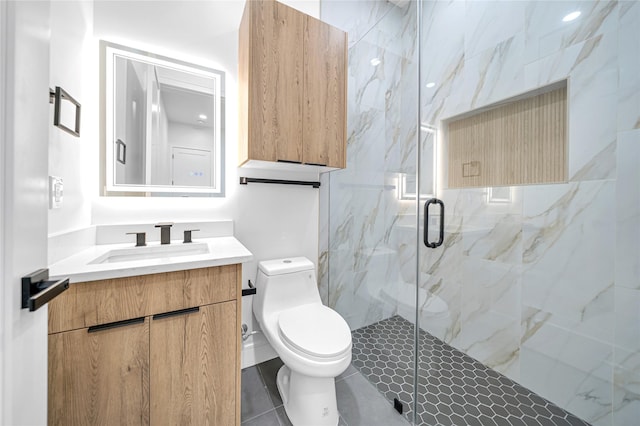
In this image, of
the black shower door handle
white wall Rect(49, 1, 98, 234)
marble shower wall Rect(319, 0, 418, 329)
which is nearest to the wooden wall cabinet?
marble shower wall Rect(319, 0, 418, 329)

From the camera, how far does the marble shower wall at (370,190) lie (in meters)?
1.85

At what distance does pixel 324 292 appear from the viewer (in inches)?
79.8

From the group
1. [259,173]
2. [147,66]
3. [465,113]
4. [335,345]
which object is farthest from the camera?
[465,113]

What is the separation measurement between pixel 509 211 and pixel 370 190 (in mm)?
931

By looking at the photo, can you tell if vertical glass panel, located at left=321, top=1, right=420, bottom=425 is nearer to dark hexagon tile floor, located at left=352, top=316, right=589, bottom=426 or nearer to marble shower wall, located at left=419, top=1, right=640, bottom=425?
dark hexagon tile floor, located at left=352, top=316, right=589, bottom=426

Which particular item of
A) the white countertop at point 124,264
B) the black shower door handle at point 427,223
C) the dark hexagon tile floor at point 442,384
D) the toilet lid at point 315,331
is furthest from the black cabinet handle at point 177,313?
the black shower door handle at point 427,223

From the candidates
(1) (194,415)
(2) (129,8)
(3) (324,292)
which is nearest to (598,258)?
(3) (324,292)

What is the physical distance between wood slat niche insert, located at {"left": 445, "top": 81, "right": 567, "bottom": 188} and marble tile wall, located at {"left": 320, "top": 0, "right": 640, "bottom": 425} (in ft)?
0.27

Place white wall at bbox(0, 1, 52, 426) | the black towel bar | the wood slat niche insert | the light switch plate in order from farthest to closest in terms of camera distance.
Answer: the black towel bar < the wood slat niche insert < the light switch plate < white wall at bbox(0, 1, 52, 426)

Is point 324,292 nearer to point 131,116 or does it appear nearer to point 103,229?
point 103,229

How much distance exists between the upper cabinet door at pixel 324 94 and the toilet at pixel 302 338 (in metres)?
0.75

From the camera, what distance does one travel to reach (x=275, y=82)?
144 centimetres

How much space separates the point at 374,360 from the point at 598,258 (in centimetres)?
141

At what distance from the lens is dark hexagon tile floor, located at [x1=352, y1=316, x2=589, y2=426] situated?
1359mm
